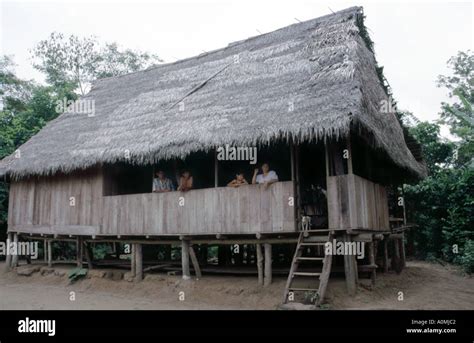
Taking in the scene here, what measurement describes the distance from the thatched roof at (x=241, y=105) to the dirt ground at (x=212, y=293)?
305 cm

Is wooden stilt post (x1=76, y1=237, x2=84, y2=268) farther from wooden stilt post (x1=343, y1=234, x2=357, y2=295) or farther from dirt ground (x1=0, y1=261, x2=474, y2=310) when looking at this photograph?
wooden stilt post (x1=343, y1=234, x2=357, y2=295)

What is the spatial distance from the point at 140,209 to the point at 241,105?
3799mm

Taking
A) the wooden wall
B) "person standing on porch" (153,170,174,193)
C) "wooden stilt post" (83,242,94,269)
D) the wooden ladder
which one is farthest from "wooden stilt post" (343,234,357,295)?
"wooden stilt post" (83,242,94,269)

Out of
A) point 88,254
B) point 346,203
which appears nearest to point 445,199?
point 346,203

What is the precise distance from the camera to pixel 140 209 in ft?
Answer: 37.9

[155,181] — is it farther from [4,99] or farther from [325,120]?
[4,99]

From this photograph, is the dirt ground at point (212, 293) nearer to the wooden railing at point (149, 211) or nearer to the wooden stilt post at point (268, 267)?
the wooden stilt post at point (268, 267)

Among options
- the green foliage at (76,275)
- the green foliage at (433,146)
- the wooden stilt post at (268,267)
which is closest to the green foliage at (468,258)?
the green foliage at (433,146)

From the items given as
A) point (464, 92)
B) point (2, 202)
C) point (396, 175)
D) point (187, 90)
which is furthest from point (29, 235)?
point (464, 92)

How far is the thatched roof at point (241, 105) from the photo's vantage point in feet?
30.4

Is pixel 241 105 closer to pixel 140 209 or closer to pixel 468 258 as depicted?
pixel 140 209

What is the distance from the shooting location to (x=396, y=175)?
14242 mm

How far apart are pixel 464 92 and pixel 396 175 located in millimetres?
14516

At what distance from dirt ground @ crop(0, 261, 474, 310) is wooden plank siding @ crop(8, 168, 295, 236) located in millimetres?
1269
